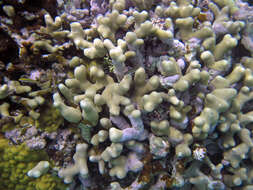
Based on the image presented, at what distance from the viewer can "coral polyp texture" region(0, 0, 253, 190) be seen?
1950 millimetres

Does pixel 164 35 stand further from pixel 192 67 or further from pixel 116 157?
pixel 116 157

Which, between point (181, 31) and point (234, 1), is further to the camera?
point (234, 1)

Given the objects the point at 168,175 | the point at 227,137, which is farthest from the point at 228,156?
the point at 168,175

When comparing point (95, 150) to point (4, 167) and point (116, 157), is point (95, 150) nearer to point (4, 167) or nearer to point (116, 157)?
point (116, 157)

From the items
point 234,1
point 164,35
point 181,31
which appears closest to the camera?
point 164,35

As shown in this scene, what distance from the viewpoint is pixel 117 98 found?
1.90 m

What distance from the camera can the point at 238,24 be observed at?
2.22 meters

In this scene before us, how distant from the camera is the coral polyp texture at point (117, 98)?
1.95m

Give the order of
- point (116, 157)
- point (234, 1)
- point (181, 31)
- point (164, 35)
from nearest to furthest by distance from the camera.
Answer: point (164, 35) → point (116, 157) → point (181, 31) → point (234, 1)

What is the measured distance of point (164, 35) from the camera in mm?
1913

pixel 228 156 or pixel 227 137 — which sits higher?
pixel 227 137

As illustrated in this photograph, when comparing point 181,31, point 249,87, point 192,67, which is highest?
point 181,31

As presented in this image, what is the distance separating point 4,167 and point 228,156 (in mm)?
2882

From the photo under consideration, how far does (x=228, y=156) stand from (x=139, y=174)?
122 centimetres
